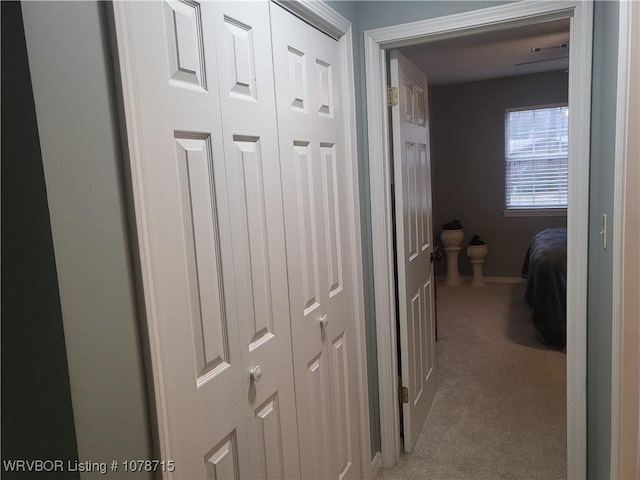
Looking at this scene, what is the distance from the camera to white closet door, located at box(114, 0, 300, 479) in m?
1.00

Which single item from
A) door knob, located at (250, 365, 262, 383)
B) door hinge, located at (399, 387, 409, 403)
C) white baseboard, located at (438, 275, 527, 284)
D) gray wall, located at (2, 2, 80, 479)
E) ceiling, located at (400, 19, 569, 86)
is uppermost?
ceiling, located at (400, 19, 569, 86)

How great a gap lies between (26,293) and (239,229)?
1.85 ft

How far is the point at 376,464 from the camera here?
2.35 metres

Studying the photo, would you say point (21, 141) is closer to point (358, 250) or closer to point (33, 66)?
point (33, 66)

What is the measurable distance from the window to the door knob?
16.9ft

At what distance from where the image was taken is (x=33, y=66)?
0.81 meters

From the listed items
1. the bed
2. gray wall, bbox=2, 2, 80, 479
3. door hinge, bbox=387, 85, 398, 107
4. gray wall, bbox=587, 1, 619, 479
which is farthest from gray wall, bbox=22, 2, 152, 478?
the bed

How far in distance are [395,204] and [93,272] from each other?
1.65m

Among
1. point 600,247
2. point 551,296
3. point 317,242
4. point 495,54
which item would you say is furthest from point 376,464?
point 495,54

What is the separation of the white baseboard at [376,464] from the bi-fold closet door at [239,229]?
410mm

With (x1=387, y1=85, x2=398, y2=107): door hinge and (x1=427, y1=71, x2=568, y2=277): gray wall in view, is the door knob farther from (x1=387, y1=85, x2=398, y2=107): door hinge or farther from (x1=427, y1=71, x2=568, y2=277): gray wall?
(x1=427, y1=71, x2=568, y2=277): gray wall

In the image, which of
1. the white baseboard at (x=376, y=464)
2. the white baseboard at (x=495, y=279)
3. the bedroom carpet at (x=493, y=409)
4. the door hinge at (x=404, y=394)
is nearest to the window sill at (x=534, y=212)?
the white baseboard at (x=495, y=279)

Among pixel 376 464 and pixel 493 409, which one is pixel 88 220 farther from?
pixel 493 409

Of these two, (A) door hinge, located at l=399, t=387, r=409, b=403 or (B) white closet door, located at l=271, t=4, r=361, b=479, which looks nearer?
(B) white closet door, located at l=271, t=4, r=361, b=479
